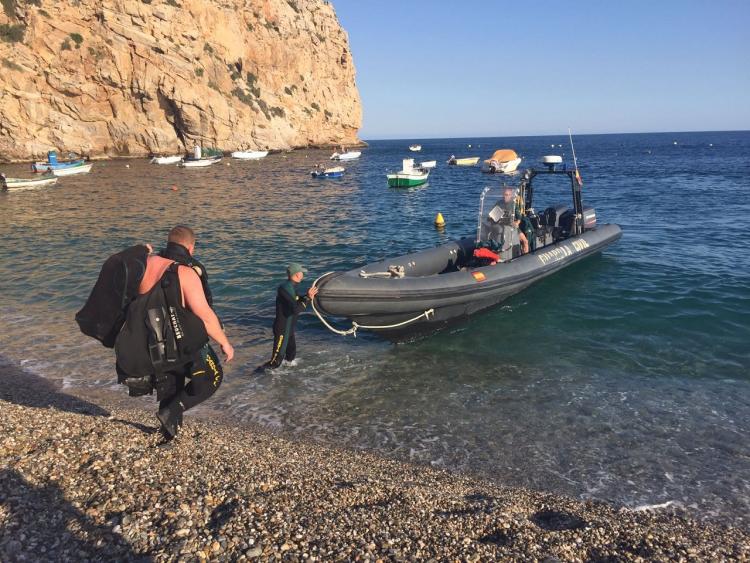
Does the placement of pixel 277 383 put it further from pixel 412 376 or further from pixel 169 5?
pixel 169 5

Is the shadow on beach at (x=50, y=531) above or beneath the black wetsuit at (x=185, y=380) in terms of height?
beneath

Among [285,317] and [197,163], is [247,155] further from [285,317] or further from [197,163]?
[285,317]

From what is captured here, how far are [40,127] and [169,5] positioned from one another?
21.1 meters

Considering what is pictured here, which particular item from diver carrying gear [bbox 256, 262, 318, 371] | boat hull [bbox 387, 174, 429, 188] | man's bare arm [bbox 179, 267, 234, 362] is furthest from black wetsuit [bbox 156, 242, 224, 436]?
boat hull [bbox 387, 174, 429, 188]

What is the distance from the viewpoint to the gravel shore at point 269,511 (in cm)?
340

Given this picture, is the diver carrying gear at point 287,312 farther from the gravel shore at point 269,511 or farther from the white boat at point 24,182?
the white boat at point 24,182

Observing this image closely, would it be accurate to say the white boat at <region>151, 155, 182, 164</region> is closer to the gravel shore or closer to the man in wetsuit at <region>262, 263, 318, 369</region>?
the man in wetsuit at <region>262, 263, 318, 369</region>

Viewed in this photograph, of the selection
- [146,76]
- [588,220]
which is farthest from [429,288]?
[146,76]

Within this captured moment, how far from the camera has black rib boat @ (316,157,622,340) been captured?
815 cm

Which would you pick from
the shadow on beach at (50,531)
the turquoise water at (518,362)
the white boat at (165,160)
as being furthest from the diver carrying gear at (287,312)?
the white boat at (165,160)

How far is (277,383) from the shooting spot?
24.2 feet

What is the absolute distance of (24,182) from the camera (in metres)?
33.1

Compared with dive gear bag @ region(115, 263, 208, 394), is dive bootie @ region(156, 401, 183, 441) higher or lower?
lower

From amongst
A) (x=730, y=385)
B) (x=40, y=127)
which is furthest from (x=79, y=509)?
(x=40, y=127)
